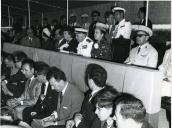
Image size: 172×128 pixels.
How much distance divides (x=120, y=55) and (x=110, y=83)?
1.70 meters

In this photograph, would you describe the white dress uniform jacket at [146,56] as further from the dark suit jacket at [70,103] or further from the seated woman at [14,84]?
the seated woman at [14,84]

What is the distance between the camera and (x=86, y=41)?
4.87m

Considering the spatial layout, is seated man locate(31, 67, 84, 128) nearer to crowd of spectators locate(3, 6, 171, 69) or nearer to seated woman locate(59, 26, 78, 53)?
crowd of spectators locate(3, 6, 171, 69)

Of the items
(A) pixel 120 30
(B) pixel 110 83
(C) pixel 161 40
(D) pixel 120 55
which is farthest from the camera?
(C) pixel 161 40

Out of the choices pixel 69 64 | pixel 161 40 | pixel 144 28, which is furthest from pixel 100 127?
pixel 161 40

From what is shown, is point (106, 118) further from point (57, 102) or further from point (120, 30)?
point (120, 30)

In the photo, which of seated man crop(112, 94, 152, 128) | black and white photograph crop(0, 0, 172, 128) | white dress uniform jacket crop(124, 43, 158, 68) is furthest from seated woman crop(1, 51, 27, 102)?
seated man crop(112, 94, 152, 128)

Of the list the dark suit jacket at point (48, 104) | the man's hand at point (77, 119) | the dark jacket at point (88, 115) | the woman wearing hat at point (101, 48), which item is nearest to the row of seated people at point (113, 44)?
the woman wearing hat at point (101, 48)

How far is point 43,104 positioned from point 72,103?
627 millimetres

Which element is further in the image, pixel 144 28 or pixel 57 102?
pixel 144 28

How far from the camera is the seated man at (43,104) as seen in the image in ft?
11.3

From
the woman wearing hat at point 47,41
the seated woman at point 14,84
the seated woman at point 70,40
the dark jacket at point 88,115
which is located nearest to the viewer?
the dark jacket at point 88,115

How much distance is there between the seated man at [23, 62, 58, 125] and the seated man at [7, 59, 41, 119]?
0.12 metres

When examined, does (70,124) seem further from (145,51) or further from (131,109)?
(145,51)
